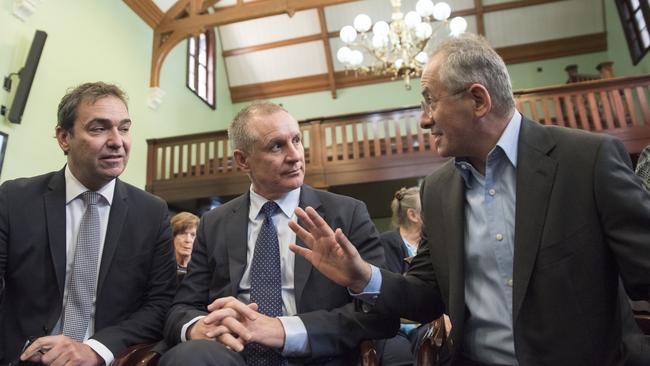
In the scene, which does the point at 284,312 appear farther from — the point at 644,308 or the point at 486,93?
the point at 644,308

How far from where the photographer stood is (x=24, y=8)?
530 centimetres

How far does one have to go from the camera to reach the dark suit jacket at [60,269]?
63.9 inches

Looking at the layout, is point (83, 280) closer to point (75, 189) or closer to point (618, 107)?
point (75, 189)

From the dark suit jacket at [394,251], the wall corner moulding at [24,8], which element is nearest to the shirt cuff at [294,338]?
the dark suit jacket at [394,251]

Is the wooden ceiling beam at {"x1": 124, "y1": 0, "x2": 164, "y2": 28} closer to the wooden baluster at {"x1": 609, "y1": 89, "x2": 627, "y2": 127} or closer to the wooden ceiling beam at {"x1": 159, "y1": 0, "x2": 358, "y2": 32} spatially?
the wooden ceiling beam at {"x1": 159, "y1": 0, "x2": 358, "y2": 32}

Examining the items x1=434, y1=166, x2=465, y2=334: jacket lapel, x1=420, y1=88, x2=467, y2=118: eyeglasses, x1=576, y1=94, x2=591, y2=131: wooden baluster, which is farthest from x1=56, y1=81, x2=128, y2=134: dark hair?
x1=576, y1=94, x2=591, y2=131: wooden baluster

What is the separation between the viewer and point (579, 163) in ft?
3.90

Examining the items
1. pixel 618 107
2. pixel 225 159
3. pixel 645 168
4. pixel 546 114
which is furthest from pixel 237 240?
pixel 618 107

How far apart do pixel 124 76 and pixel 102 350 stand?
21.7ft

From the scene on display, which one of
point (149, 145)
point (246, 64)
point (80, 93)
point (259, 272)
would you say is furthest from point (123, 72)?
point (259, 272)

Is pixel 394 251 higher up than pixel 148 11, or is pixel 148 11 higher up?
pixel 148 11

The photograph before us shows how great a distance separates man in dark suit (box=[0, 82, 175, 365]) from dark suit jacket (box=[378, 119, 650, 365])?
50.8 inches

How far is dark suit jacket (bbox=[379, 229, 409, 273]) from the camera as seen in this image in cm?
289

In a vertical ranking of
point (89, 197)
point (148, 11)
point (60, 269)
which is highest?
point (148, 11)
